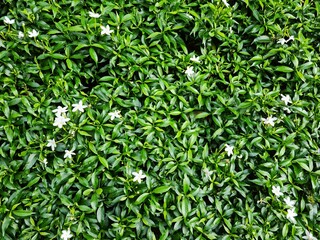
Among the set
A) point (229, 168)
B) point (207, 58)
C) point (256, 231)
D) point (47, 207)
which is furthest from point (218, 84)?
point (47, 207)

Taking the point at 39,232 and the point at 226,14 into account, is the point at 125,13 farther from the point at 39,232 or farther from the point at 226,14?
the point at 39,232

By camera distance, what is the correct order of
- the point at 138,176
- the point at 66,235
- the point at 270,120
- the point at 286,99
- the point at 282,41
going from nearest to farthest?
the point at 66,235 → the point at 138,176 → the point at 270,120 → the point at 286,99 → the point at 282,41

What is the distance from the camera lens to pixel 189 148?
6.85 feet

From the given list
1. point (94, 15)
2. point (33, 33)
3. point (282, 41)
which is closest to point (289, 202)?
point (282, 41)

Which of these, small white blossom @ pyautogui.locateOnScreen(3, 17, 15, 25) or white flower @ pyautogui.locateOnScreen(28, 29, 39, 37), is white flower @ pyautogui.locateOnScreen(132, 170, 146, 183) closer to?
white flower @ pyautogui.locateOnScreen(28, 29, 39, 37)

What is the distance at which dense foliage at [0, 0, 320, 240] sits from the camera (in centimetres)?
195

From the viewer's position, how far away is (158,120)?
6.90 ft

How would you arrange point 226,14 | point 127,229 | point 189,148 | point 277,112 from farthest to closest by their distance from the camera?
point 226,14, point 277,112, point 189,148, point 127,229

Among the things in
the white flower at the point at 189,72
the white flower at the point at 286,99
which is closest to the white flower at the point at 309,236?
the white flower at the point at 286,99

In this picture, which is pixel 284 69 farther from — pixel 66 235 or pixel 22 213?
pixel 22 213

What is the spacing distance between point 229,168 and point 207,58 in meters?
0.67

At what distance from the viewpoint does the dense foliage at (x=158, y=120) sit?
76.7 inches

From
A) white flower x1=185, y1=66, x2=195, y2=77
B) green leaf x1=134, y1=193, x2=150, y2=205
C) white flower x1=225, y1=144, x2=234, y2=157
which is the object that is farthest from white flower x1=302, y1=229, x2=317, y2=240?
white flower x1=185, y1=66, x2=195, y2=77

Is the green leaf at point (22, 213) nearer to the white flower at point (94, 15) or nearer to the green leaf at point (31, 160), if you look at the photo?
the green leaf at point (31, 160)
